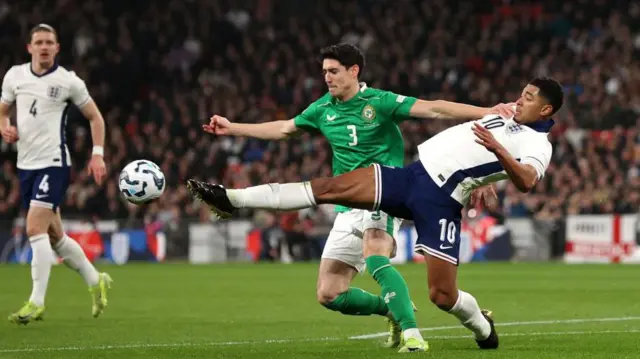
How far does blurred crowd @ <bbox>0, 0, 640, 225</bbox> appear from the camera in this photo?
83.6 ft

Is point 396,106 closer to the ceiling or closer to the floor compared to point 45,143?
closer to the ceiling

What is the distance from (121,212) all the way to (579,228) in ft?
30.4

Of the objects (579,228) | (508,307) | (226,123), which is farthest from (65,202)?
(226,123)

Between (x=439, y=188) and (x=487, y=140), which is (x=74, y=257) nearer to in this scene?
(x=439, y=188)

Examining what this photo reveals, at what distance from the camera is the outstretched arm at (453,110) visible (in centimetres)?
851

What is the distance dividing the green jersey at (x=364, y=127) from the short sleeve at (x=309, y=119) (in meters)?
0.03

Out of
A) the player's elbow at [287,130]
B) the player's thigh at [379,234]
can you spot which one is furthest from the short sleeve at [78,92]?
the player's thigh at [379,234]

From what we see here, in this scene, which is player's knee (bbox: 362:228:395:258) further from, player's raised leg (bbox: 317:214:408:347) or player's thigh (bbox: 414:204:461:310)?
player's thigh (bbox: 414:204:461:310)

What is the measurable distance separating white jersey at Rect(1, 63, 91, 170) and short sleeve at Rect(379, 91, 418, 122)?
3762 millimetres

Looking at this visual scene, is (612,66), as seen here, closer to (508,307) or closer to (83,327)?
(508,307)

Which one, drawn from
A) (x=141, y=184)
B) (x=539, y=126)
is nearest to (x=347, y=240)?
(x=141, y=184)

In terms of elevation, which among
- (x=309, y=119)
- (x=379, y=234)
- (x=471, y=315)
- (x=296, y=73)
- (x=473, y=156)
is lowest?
(x=471, y=315)

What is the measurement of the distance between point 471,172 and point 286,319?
4195 millimetres

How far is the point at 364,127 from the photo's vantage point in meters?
9.12
